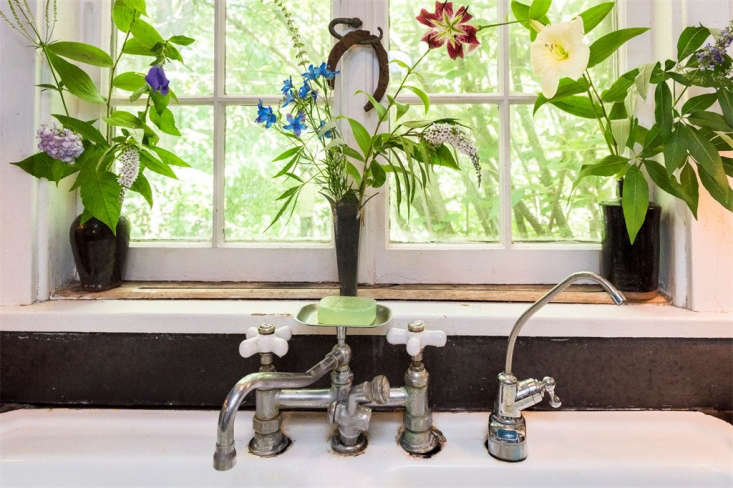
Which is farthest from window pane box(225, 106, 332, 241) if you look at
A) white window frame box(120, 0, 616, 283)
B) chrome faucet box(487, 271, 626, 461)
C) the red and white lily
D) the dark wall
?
chrome faucet box(487, 271, 626, 461)

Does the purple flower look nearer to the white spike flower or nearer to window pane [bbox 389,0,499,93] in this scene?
the white spike flower

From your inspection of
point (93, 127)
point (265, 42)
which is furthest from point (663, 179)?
point (93, 127)

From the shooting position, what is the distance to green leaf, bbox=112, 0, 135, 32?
91cm

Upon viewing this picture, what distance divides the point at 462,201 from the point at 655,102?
46 cm

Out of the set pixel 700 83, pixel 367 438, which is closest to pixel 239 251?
pixel 367 438

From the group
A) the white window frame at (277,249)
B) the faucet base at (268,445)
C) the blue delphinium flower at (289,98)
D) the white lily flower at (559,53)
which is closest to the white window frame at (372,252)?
the white window frame at (277,249)

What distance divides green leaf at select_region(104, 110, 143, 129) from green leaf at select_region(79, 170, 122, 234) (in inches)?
4.3

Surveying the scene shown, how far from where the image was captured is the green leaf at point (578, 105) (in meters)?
0.89

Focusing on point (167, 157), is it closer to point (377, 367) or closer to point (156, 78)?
point (156, 78)

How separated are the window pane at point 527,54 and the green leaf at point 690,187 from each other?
37 centimetres

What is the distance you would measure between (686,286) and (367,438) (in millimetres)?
752

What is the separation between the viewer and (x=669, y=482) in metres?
0.74

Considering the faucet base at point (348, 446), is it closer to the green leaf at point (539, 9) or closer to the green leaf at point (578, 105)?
the green leaf at point (578, 105)

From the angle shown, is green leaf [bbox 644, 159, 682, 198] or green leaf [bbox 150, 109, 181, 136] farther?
green leaf [bbox 150, 109, 181, 136]
